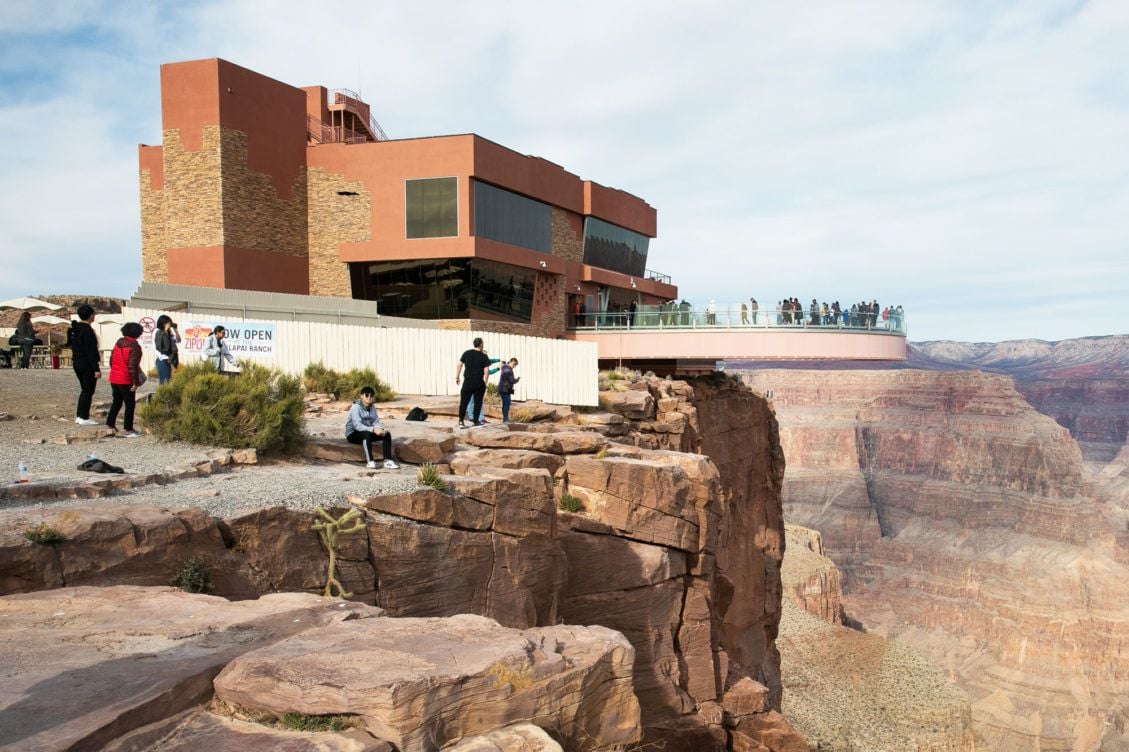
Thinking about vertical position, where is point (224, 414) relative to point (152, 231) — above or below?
below

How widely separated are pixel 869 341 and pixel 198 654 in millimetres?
29780

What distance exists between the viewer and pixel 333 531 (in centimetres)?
806

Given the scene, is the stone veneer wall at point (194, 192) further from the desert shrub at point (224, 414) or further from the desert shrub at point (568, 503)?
the desert shrub at point (568, 503)

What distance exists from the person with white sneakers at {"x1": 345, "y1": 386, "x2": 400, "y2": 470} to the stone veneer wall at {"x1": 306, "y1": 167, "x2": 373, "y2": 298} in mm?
21601

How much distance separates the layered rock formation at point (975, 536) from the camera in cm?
7469

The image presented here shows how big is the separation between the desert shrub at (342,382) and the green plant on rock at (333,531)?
10656mm

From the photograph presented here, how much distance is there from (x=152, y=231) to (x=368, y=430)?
26.7 meters

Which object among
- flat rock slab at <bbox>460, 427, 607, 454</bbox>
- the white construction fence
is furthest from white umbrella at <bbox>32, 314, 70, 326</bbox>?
flat rock slab at <bbox>460, 427, 607, 454</bbox>

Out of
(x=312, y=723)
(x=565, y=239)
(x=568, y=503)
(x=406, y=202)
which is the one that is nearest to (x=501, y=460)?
(x=568, y=503)

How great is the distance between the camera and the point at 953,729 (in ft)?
114

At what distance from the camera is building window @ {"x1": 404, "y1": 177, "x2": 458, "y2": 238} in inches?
1195

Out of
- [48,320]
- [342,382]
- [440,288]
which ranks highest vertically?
[440,288]

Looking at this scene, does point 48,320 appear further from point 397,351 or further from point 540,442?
point 540,442

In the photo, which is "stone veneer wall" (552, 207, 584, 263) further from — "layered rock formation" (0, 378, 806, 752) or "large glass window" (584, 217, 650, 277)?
"layered rock formation" (0, 378, 806, 752)
